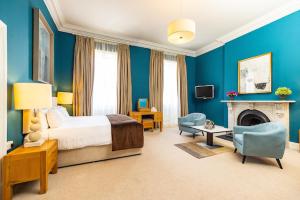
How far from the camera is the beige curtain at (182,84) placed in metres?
5.82

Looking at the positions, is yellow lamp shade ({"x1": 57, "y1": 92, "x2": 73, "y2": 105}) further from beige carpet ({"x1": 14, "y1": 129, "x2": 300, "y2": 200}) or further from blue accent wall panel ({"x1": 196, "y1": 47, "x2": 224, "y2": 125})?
blue accent wall panel ({"x1": 196, "y1": 47, "x2": 224, "y2": 125})

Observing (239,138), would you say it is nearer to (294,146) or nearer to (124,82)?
(294,146)

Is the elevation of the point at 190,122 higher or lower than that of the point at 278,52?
lower

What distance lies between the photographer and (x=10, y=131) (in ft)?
5.62

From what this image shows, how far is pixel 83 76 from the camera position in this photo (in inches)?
168

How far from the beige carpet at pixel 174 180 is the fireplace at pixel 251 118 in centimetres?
114

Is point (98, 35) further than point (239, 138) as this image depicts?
Yes

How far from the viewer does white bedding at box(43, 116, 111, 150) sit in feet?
7.17

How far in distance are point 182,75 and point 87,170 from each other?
16.0ft

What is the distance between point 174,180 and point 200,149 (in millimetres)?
1404

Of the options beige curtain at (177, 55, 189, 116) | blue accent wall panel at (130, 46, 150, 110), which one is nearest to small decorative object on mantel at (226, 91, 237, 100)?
beige curtain at (177, 55, 189, 116)

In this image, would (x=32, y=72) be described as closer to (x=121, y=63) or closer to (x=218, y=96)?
(x=121, y=63)

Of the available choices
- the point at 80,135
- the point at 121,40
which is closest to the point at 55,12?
the point at 121,40

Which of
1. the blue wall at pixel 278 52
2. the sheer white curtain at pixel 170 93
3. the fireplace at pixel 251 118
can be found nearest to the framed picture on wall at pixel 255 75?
the blue wall at pixel 278 52
